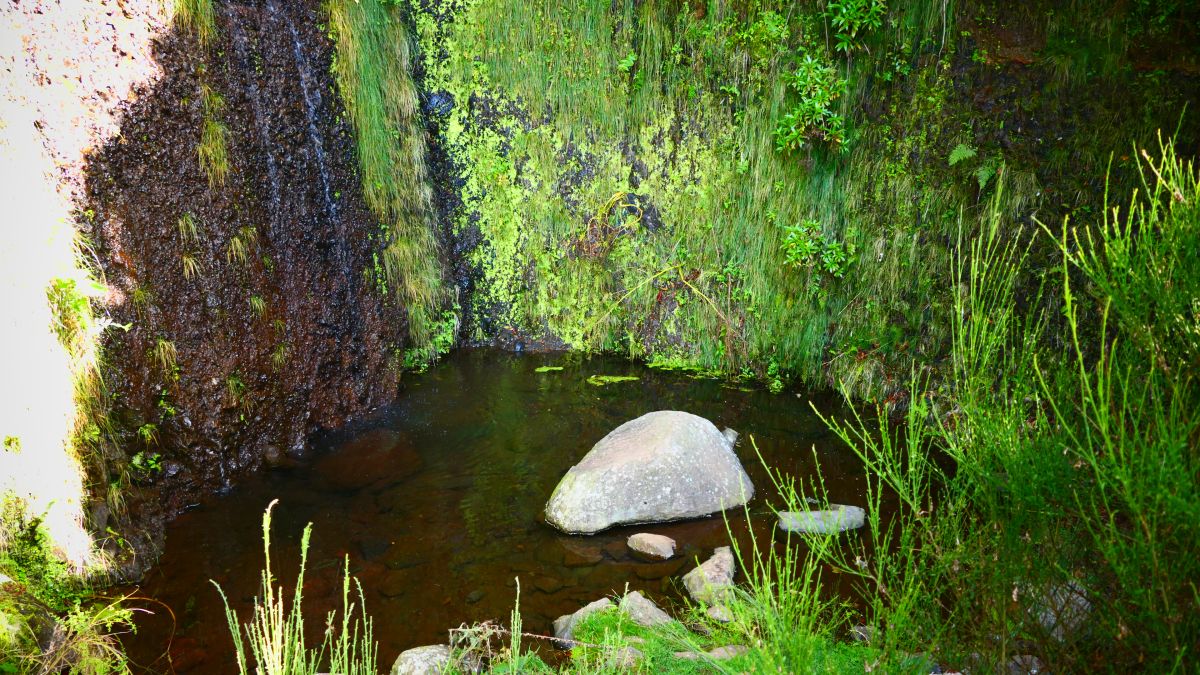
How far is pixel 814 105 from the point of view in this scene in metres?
5.33

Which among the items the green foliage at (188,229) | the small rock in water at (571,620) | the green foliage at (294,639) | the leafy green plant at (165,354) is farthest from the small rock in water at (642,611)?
the green foliage at (188,229)

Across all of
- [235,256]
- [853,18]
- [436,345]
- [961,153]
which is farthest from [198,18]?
[961,153]

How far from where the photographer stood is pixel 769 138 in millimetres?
5734

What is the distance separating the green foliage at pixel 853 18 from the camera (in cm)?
504

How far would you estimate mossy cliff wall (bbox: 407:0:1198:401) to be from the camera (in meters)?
4.59

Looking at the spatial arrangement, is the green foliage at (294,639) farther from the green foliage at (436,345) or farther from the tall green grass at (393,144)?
the tall green grass at (393,144)

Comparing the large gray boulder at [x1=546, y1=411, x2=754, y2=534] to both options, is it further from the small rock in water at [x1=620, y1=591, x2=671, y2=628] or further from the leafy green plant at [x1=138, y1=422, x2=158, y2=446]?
the leafy green plant at [x1=138, y1=422, x2=158, y2=446]

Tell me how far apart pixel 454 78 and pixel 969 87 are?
420 centimetres

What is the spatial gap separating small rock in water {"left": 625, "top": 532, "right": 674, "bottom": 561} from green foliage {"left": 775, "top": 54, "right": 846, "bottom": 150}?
10.2 ft

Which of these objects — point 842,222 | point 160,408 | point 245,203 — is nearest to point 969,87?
point 842,222

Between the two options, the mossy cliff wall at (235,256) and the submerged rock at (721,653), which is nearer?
the submerged rock at (721,653)

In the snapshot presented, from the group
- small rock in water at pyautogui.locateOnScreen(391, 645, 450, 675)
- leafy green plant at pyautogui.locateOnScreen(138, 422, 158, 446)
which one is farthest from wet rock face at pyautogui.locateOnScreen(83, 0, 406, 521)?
small rock in water at pyautogui.locateOnScreen(391, 645, 450, 675)

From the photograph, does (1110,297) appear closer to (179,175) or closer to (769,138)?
(769,138)

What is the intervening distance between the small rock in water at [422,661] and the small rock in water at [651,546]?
1.32 meters
